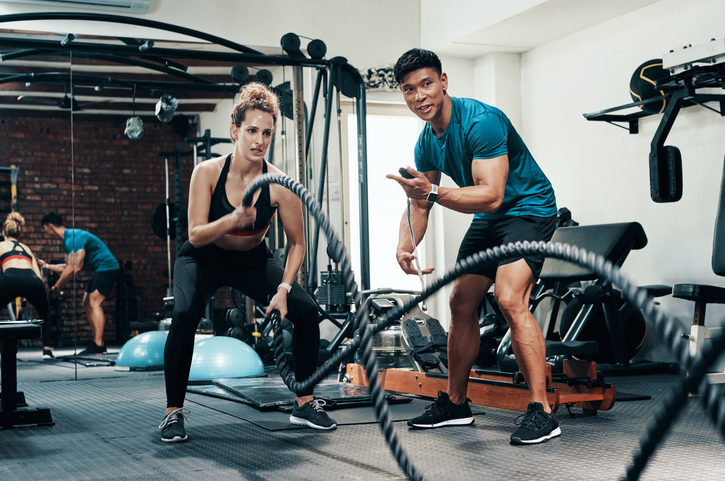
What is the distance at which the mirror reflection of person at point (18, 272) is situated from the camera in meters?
4.87

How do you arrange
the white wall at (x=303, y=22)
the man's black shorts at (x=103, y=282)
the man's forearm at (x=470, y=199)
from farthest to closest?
the white wall at (x=303, y=22)
the man's black shorts at (x=103, y=282)
the man's forearm at (x=470, y=199)

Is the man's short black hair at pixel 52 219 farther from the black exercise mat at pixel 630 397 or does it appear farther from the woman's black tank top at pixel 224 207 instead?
the black exercise mat at pixel 630 397

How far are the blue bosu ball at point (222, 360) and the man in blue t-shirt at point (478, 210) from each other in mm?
2033

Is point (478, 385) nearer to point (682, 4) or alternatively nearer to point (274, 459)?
point (274, 459)

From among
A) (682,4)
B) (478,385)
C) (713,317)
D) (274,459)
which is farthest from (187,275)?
(682,4)

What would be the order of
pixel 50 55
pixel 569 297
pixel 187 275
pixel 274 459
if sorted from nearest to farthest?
pixel 274 459 < pixel 187 275 < pixel 569 297 < pixel 50 55

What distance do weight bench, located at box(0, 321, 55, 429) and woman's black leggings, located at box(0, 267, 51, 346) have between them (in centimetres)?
184

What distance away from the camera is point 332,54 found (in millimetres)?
6516

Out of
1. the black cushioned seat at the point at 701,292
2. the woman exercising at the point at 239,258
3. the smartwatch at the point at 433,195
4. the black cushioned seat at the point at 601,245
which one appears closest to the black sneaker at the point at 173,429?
the woman exercising at the point at 239,258

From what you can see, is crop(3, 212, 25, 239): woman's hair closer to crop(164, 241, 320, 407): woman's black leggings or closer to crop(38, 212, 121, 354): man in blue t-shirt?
crop(38, 212, 121, 354): man in blue t-shirt

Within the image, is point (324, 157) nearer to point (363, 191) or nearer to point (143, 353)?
point (363, 191)

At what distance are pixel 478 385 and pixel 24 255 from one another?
3.38 meters

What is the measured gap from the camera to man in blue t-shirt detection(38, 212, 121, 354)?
5.20 m

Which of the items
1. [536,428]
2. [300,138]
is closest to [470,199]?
[536,428]
